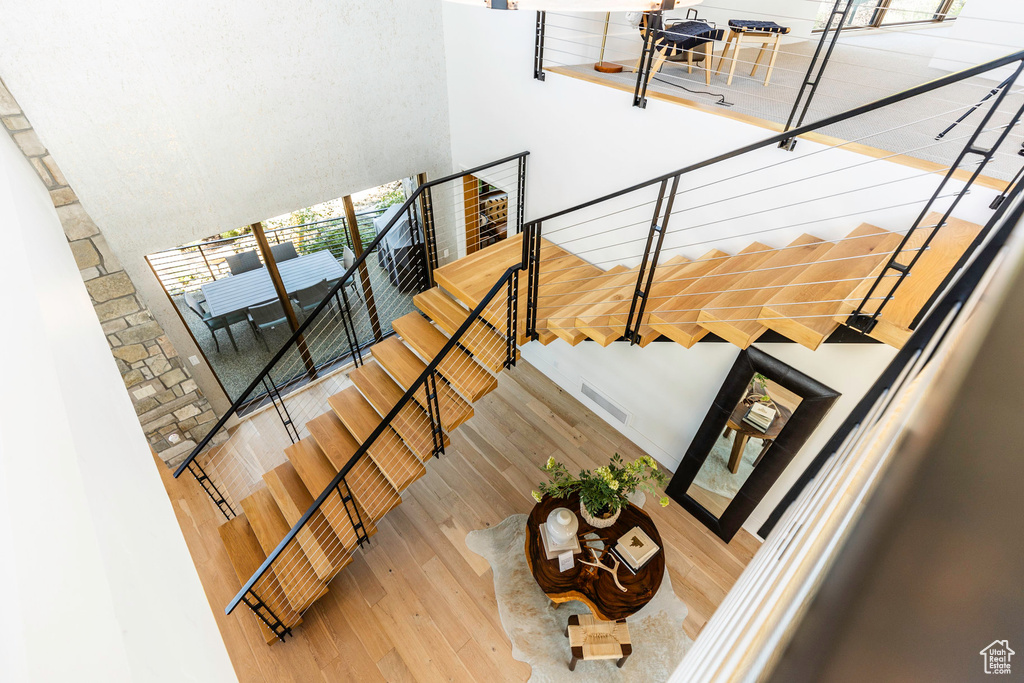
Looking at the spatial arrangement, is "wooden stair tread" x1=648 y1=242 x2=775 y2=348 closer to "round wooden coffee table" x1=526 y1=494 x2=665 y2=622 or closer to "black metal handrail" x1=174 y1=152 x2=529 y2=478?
"round wooden coffee table" x1=526 y1=494 x2=665 y2=622

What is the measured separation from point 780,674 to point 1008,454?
3.5 inches

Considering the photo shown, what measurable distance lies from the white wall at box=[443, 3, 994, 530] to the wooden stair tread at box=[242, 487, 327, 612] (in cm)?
248

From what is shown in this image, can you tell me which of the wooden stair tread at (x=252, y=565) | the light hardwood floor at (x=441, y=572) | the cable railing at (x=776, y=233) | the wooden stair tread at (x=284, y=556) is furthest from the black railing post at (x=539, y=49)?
the wooden stair tread at (x=252, y=565)

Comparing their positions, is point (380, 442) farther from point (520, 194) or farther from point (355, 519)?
point (520, 194)

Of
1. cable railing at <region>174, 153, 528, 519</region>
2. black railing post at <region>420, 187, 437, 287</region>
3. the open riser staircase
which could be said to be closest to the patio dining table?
cable railing at <region>174, 153, 528, 519</region>

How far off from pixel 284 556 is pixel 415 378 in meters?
1.36

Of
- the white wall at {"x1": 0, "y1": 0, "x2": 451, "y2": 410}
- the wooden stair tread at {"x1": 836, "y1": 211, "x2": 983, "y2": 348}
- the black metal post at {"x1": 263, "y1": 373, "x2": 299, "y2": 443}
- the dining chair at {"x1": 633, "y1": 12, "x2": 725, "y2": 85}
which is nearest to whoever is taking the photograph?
the wooden stair tread at {"x1": 836, "y1": 211, "x2": 983, "y2": 348}

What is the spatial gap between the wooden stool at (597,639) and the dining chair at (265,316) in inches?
132

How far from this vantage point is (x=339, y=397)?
3471 mm

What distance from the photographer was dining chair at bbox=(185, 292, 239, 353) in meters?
3.66

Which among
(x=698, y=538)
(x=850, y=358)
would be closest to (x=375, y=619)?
(x=698, y=538)

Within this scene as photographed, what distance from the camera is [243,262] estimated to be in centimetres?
384

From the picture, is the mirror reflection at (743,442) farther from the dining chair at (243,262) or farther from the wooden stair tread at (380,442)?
the dining chair at (243,262)

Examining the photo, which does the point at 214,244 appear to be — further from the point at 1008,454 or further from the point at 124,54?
the point at 1008,454
